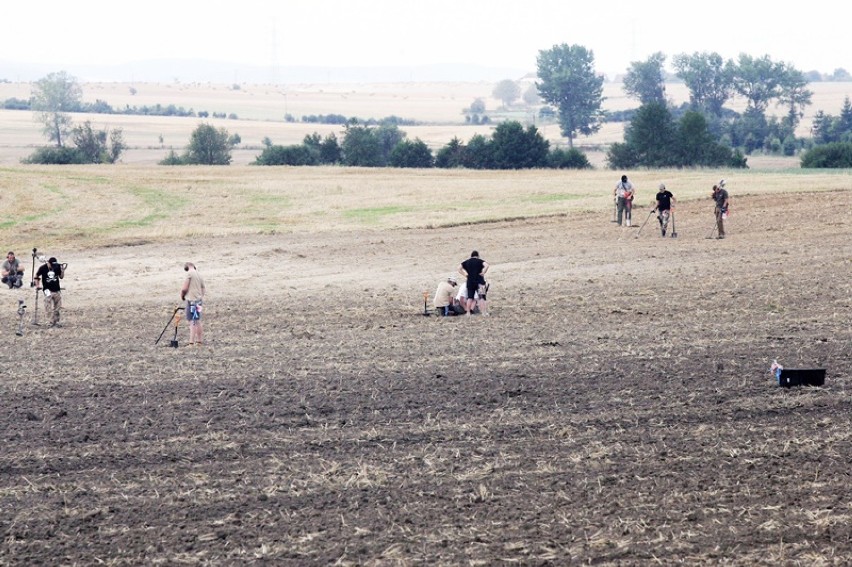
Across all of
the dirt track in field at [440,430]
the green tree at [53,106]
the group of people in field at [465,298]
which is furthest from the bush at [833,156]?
the green tree at [53,106]

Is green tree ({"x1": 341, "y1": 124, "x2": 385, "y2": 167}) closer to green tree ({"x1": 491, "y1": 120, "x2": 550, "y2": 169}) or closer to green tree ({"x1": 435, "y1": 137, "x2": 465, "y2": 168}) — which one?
green tree ({"x1": 435, "y1": 137, "x2": 465, "y2": 168})

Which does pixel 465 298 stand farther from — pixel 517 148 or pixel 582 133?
pixel 582 133

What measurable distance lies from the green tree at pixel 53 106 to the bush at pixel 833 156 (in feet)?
243

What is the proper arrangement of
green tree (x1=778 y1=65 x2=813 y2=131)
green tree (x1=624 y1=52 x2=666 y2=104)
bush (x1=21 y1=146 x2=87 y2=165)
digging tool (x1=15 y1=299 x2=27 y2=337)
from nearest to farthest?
digging tool (x1=15 y1=299 x2=27 y2=337), bush (x1=21 y1=146 x2=87 y2=165), green tree (x1=778 y1=65 x2=813 y2=131), green tree (x1=624 y1=52 x2=666 y2=104)

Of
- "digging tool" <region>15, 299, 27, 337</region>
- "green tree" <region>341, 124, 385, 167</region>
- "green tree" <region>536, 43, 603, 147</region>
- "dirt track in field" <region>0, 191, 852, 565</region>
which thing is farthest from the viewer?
"green tree" <region>536, 43, 603, 147</region>

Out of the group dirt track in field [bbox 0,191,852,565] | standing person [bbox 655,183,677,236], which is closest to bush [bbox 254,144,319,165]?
standing person [bbox 655,183,677,236]

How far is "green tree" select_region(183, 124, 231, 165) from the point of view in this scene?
95000 millimetres

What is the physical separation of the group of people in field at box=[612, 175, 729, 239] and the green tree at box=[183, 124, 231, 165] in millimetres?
60353

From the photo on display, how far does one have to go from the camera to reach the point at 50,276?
23750 millimetres

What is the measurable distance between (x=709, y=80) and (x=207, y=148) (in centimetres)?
7425

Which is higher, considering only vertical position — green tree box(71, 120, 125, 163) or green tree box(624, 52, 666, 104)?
green tree box(624, 52, 666, 104)

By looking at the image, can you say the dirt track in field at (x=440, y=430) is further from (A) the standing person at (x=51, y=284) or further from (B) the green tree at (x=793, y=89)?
(B) the green tree at (x=793, y=89)

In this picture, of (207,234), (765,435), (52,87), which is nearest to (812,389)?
(765,435)

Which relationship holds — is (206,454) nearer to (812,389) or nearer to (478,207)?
(812,389)
